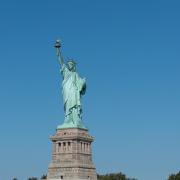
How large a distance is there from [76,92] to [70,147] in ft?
21.0

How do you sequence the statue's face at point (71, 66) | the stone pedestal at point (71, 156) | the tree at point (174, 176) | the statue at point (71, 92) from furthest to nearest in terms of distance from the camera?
the tree at point (174, 176) < the statue's face at point (71, 66) < the statue at point (71, 92) < the stone pedestal at point (71, 156)

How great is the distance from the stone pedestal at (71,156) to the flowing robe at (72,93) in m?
1.78

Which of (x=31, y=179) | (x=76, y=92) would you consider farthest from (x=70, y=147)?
(x=31, y=179)

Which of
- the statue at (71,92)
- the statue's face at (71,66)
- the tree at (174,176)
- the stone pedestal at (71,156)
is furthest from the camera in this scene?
the tree at (174,176)

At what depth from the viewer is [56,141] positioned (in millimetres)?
66000

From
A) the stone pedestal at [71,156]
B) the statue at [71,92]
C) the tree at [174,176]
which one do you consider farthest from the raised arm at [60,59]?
the tree at [174,176]

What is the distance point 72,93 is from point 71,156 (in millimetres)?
7210

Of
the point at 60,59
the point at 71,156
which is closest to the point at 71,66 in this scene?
the point at 60,59

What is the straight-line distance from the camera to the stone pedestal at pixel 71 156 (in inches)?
2525

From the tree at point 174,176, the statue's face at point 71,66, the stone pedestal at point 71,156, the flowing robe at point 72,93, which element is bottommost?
the stone pedestal at point 71,156

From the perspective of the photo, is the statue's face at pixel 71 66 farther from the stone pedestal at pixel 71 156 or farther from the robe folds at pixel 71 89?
the stone pedestal at pixel 71 156

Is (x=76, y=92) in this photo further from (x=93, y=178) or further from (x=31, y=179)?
(x=31, y=179)

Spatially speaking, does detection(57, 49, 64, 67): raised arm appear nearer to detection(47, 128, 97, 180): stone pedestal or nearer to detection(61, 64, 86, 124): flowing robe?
detection(61, 64, 86, 124): flowing robe

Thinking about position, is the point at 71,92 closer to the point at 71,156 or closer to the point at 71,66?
the point at 71,66
